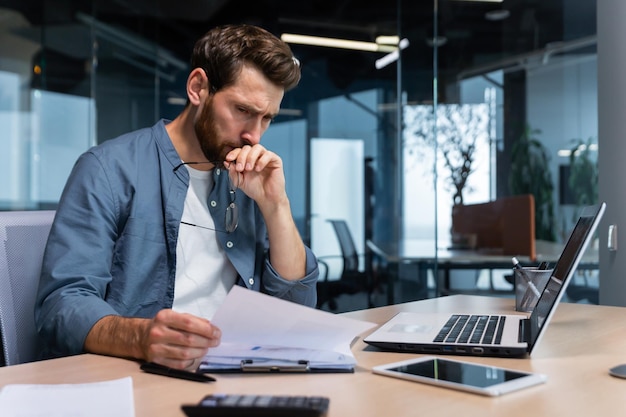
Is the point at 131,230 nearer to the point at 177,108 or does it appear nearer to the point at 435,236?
the point at 435,236

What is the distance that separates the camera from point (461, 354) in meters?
1.22

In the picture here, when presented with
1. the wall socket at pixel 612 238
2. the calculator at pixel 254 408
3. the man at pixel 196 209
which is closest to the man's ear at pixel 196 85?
the man at pixel 196 209

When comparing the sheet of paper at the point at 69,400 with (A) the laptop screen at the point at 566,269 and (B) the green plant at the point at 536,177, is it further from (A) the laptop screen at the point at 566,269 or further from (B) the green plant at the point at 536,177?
(B) the green plant at the point at 536,177

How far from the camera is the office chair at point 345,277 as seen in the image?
538 centimetres

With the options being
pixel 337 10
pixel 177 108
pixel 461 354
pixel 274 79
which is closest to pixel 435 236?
pixel 337 10

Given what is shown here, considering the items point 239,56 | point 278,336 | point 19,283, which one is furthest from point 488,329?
point 19,283

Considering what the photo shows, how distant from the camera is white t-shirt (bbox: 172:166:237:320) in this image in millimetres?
1627

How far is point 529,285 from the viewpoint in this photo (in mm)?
1732

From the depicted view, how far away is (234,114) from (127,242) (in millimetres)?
410

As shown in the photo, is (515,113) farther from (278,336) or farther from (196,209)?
(278,336)

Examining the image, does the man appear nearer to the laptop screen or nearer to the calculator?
the laptop screen

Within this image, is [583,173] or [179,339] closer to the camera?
[179,339]

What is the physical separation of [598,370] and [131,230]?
0.99m

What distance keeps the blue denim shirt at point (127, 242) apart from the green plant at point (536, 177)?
2.92 metres
